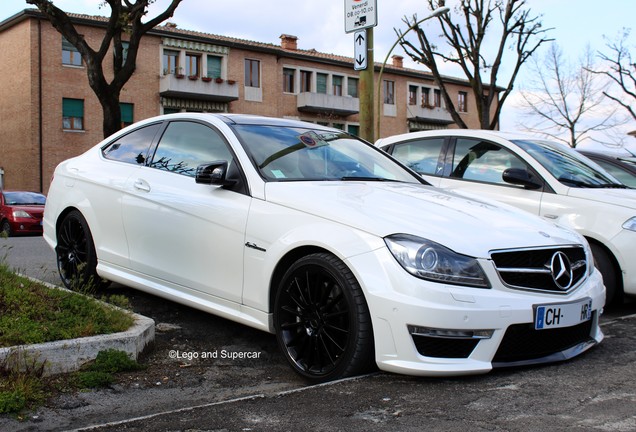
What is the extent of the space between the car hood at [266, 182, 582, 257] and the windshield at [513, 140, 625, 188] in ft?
7.34

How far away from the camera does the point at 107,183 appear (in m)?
5.38

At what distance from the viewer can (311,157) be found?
4641mm

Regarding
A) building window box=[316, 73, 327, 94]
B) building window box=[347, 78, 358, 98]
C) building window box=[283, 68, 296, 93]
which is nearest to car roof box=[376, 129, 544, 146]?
building window box=[283, 68, 296, 93]

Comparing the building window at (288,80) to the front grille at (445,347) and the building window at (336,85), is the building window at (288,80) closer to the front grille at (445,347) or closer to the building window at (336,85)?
the building window at (336,85)

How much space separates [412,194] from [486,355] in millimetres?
1219

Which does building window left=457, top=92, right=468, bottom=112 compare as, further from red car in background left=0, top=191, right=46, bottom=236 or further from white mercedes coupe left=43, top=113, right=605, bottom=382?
white mercedes coupe left=43, top=113, right=605, bottom=382

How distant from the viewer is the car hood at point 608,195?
573 centimetres

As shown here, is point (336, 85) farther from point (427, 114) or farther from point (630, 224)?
point (630, 224)

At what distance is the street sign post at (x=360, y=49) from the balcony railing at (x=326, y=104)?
33033 millimetres

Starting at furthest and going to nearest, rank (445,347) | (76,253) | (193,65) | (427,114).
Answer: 1. (427,114)
2. (193,65)
3. (76,253)
4. (445,347)

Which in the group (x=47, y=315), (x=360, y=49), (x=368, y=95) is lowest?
(x=47, y=315)

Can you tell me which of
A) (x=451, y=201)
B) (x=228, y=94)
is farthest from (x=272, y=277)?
(x=228, y=94)

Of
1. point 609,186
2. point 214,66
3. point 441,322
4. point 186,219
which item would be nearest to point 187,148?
point 186,219

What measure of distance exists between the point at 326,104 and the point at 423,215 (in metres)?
40.8
